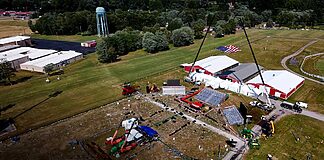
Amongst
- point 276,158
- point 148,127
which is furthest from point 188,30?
point 276,158

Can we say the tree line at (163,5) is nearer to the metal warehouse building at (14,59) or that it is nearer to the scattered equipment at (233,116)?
the metal warehouse building at (14,59)

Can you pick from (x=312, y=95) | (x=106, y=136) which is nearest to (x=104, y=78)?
(x=106, y=136)

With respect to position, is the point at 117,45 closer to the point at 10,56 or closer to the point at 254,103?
the point at 10,56

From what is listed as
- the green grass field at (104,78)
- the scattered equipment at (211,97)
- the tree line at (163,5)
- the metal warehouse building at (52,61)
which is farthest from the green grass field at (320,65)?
the metal warehouse building at (52,61)

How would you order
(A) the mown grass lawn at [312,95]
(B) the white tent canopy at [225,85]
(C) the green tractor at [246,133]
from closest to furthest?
(C) the green tractor at [246,133], (A) the mown grass lawn at [312,95], (B) the white tent canopy at [225,85]

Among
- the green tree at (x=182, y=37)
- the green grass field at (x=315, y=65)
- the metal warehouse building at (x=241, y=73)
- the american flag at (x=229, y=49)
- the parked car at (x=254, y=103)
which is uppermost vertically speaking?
the green tree at (x=182, y=37)

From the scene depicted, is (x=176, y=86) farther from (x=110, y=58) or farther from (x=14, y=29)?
(x=14, y=29)

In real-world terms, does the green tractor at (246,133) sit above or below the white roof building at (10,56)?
below

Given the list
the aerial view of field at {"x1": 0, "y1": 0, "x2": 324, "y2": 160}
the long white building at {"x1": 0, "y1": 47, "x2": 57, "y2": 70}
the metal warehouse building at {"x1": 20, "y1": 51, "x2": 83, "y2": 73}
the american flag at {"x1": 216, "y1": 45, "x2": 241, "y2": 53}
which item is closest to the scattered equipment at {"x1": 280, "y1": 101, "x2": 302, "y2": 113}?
the aerial view of field at {"x1": 0, "y1": 0, "x2": 324, "y2": 160}
